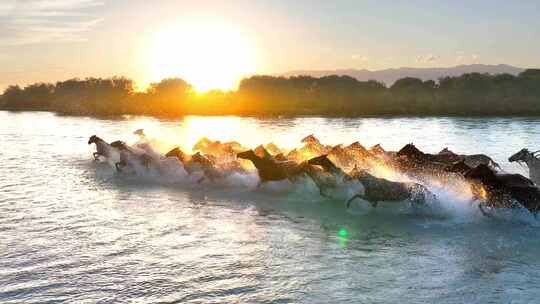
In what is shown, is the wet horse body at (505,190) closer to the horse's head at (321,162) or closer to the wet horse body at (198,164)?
the horse's head at (321,162)

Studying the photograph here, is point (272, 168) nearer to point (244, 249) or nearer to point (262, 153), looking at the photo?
point (262, 153)

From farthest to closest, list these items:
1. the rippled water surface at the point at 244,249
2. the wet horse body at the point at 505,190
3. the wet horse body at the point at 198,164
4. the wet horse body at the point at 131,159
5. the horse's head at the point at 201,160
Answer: the wet horse body at the point at 131,159
the horse's head at the point at 201,160
the wet horse body at the point at 198,164
the wet horse body at the point at 505,190
the rippled water surface at the point at 244,249

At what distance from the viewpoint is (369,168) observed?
1936cm

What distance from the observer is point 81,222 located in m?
13.9

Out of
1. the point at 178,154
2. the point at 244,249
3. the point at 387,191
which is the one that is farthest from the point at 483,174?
the point at 178,154

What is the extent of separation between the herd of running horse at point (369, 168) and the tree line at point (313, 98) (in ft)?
185

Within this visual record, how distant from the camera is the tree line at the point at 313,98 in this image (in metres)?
80.4

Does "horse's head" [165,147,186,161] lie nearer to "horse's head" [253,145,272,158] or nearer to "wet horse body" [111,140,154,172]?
"wet horse body" [111,140,154,172]

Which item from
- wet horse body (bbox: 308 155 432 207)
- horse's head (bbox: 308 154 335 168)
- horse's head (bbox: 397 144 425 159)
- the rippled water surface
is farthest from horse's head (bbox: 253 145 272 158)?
horse's head (bbox: 397 144 425 159)

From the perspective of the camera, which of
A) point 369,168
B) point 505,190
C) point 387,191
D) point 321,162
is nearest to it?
point 505,190

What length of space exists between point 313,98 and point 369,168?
74405 mm

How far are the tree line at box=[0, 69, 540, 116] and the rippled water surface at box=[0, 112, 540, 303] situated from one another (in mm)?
61951

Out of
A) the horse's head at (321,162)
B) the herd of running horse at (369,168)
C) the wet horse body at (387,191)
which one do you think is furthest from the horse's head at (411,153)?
the wet horse body at (387,191)

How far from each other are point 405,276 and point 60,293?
585 cm
